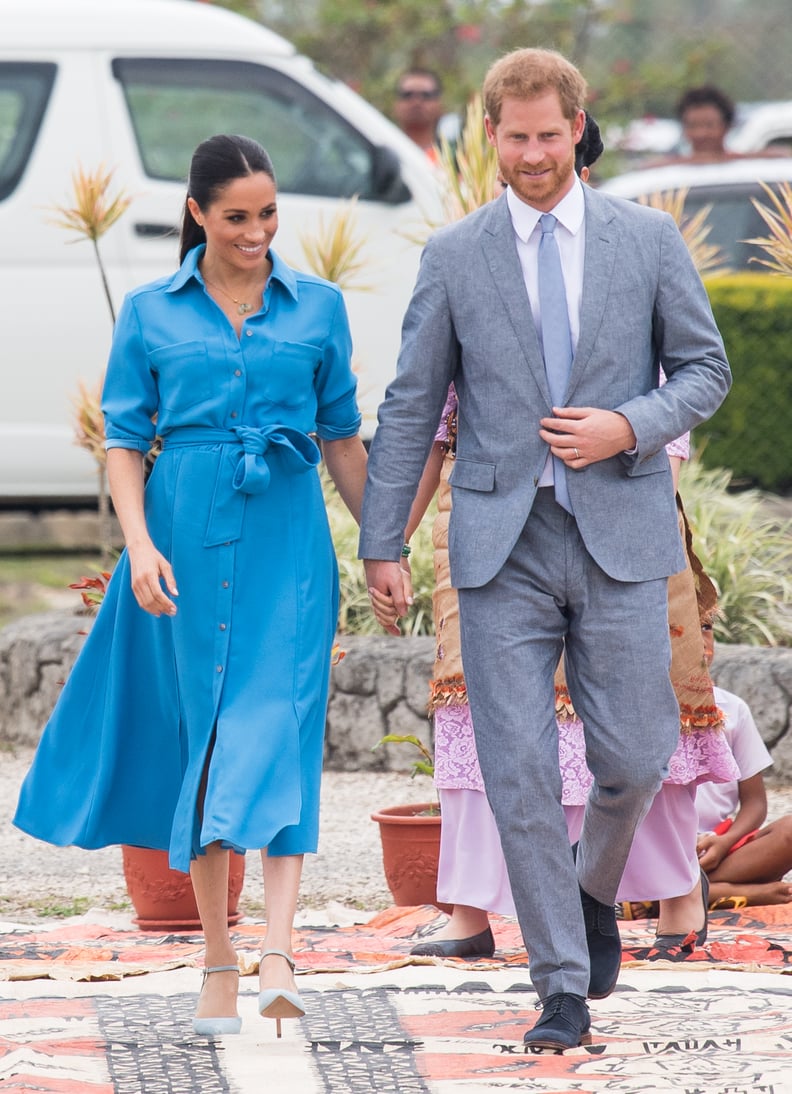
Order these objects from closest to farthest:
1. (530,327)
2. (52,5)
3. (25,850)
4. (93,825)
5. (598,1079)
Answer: (598,1079), (530,327), (93,825), (25,850), (52,5)

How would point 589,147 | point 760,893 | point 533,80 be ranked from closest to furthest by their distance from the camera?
1. point 533,80
2. point 589,147
3. point 760,893

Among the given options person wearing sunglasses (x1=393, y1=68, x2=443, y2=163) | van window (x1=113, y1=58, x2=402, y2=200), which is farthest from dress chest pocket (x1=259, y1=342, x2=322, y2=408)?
person wearing sunglasses (x1=393, y1=68, x2=443, y2=163)

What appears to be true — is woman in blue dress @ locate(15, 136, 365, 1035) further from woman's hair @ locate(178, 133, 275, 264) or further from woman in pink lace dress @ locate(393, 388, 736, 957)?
woman in pink lace dress @ locate(393, 388, 736, 957)

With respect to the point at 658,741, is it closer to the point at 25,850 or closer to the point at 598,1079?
the point at 598,1079

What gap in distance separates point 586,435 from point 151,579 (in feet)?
2.85

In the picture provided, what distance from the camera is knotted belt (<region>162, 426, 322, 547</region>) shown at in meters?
3.86

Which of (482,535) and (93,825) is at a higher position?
(482,535)

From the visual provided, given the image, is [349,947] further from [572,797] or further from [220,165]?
[220,165]

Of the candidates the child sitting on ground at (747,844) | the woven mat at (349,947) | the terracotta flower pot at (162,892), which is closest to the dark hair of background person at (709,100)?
the child sitting on ground at (747,844)

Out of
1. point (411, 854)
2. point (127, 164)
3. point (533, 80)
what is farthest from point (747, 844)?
point (127, 164)

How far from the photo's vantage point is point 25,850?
6.13 m

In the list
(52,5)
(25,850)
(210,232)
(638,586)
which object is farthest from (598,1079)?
(52,5)

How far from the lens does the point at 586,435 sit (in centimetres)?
365

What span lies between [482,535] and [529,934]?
755 mm
